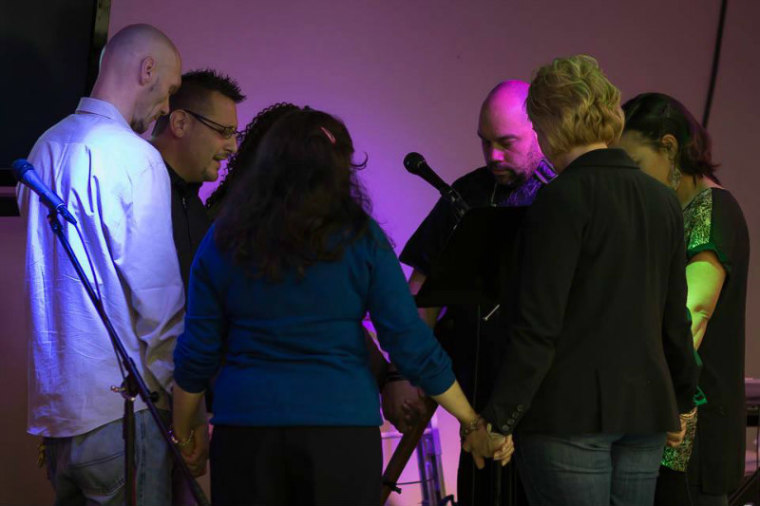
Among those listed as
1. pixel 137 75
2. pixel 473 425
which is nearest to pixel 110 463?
pixel 473 425

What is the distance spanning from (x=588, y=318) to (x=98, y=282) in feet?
3.66

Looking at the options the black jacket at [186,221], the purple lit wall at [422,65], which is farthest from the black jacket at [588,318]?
the purple lit wall at [422,65]

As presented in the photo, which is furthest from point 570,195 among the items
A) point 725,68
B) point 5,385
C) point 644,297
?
point 725,68

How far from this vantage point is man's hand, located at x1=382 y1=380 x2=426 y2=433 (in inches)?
103

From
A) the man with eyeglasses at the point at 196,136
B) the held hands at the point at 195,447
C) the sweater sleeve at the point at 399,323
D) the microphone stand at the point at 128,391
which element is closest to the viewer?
the microphone stand at the point at 128,391

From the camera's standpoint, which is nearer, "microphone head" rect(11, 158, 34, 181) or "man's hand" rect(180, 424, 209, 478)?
"microphone head" rect(11, 158, 34, 181)

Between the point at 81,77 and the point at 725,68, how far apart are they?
2.79 meters

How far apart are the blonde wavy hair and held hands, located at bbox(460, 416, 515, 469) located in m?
0.65

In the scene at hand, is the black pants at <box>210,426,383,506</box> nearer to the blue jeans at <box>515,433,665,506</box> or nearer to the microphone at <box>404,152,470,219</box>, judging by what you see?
the blue jeans at <box>515,433,665,506</box>

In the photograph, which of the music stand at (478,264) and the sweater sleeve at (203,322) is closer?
the sweater sleeve at (203,322)

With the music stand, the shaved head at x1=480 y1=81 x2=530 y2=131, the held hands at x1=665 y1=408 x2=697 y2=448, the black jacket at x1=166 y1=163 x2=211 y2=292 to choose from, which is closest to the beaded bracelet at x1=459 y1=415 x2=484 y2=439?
the music stand

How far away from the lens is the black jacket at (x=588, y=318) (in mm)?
→ 2152

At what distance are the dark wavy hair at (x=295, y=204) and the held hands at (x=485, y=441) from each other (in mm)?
538

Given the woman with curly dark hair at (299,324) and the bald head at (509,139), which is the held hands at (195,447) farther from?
the bald head at (509,139)
